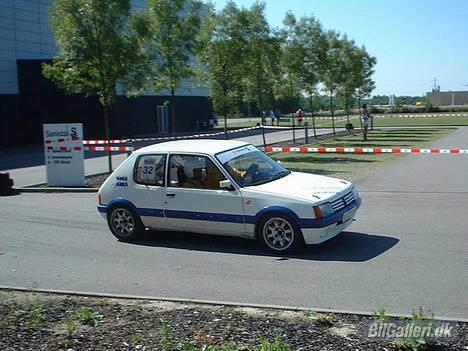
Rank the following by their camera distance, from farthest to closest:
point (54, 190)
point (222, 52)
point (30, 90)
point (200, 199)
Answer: point (30, 90) < point (222, 52) < point (54, 190) < point (200, 199)

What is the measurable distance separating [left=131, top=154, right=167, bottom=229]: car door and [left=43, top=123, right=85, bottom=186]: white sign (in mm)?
8236

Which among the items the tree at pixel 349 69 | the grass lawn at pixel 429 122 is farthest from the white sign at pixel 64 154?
the grass lawn at pixel 429 122

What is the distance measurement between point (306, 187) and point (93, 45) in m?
10.8

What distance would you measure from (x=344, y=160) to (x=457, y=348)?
17299mm

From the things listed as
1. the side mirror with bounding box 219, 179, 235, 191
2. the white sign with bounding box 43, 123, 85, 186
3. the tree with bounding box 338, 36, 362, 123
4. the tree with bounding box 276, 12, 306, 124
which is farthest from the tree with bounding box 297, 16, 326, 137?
the side mirror with bounding box 219, 179, 235, 191

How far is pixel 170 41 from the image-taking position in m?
20.5

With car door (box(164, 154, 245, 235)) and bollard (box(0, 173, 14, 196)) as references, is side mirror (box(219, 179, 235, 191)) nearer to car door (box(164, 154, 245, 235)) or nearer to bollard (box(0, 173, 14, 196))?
car door (box(164, 154, 245, 235))

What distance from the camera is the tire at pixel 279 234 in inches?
326

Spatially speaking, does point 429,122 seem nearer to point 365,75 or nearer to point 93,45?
point 365,75

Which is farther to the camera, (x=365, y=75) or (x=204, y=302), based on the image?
(x=365, y=75)

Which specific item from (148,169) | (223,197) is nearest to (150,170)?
(148,169)

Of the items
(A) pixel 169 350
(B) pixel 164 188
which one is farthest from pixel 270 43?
(A) pixel 169 350

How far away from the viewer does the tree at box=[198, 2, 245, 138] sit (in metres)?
22.8

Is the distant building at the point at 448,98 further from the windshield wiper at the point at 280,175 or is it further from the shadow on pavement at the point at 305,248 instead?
the shadow on pavement at the point at 305,248
